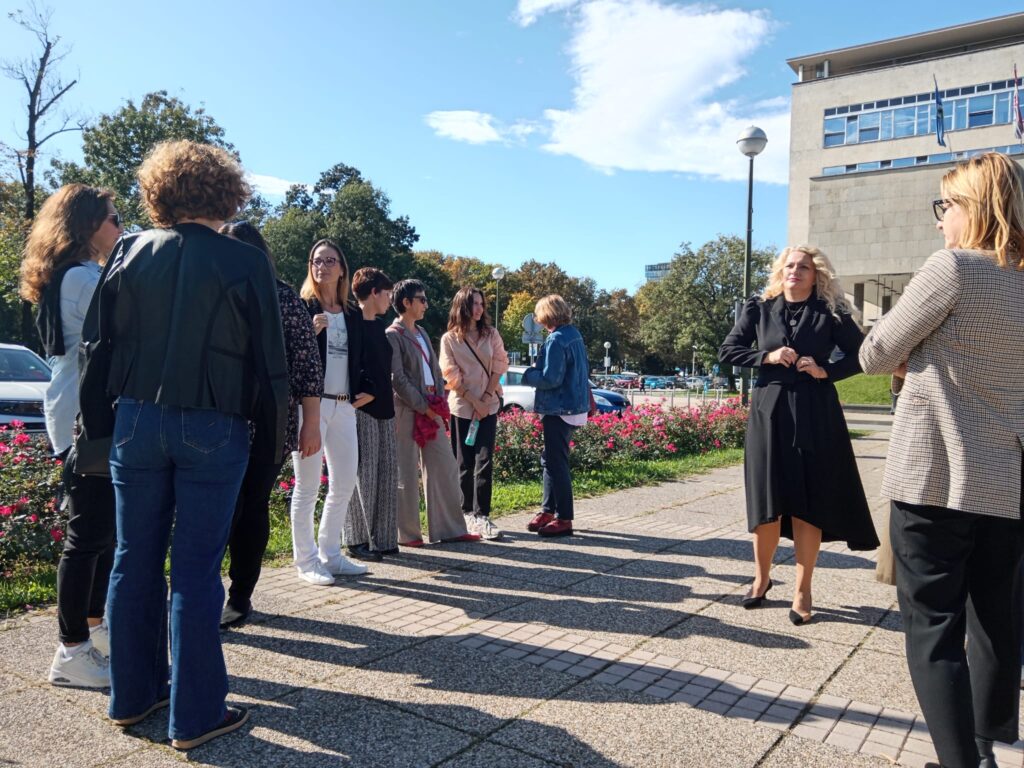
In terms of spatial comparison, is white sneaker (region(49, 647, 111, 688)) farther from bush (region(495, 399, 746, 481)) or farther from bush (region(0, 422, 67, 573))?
bush (region(495, 399, 746, 481))

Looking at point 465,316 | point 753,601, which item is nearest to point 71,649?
point 753,601

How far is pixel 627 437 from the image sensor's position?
11.4 metres

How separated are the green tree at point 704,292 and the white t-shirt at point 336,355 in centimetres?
5392

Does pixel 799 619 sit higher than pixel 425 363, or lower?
lower

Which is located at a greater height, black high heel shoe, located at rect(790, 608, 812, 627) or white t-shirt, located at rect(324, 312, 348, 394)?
white t-shirt, located at rect(324, 312, 348, 394)

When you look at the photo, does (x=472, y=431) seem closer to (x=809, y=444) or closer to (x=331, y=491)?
(x=331, y=491)

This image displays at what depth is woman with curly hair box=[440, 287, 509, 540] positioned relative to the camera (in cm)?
624

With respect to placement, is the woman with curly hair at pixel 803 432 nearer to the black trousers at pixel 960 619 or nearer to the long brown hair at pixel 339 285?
the black trousers at pixel 960 619

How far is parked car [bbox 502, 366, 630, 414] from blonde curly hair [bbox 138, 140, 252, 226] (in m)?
12.4

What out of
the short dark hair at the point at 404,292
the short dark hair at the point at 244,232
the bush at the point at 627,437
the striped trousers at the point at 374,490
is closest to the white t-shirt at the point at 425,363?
the short dark hair at the point at 404,292

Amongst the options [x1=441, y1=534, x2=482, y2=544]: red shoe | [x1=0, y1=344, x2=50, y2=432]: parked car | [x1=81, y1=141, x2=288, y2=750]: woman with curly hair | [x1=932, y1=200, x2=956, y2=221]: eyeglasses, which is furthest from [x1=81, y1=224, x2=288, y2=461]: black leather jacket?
[x1=0, y1=344, x2=50, y2=432]: parked car

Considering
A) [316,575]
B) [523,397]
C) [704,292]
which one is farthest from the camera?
[704,292]

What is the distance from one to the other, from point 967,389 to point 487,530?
13.9ft

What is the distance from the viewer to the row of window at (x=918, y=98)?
39.6 meters
